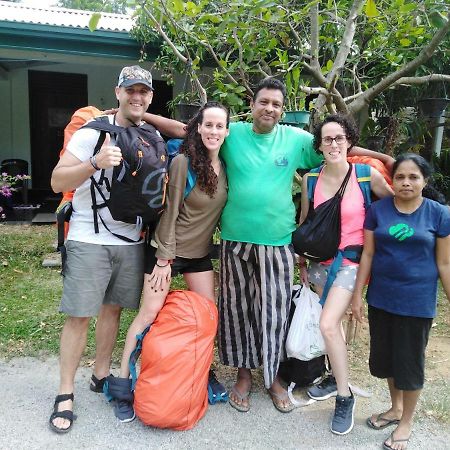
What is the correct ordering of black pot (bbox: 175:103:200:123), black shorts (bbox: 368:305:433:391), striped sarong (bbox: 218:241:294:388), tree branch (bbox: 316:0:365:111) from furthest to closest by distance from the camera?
black pot (bbox: 175:103:200:123), tree branch (bbox: 316:0:365:111), striped sarong (bbox: 218:241:294:388), black shorts (bbox: 368:305:433:391)

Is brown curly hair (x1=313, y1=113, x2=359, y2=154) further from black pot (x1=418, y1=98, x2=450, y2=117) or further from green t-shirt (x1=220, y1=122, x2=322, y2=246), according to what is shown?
black pot (x1=418, y1=98, x2=450, y2=117)

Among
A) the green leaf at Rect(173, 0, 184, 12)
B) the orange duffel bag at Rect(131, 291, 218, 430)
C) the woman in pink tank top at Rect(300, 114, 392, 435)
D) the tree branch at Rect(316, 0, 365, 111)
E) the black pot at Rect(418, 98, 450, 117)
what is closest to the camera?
the orange duffel bag at Rect(131, 291, 218, 430)

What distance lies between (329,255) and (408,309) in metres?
0.54

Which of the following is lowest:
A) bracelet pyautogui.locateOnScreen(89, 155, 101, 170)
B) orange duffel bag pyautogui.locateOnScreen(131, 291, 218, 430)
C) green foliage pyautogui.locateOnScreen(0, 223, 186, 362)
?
green foliage pyautogui.locateOnScreen(0, 223, 186, 362)

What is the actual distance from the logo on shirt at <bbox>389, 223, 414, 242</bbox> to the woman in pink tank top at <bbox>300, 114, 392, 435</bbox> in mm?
283

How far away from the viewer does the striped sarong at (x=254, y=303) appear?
2.93 metres

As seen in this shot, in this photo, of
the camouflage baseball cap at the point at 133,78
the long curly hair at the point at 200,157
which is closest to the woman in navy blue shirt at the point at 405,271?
the long curly hair at the point at 200,157

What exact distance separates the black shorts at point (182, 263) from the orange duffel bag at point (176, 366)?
207 mm

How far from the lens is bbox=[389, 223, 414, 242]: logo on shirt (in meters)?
2.52

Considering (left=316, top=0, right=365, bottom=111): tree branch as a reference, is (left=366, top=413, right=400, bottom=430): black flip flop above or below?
below

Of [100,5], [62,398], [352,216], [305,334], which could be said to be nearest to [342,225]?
[352,216]

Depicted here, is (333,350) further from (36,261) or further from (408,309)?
(36,261)

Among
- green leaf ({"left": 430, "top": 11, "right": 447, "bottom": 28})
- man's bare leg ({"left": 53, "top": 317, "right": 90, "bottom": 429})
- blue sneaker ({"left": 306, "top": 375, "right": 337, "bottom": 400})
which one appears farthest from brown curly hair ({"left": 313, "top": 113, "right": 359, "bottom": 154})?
man's bare leg ({"left": 53, "top": 317, "right": 90, "bottom": 429})

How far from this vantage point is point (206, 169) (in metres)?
2.78
